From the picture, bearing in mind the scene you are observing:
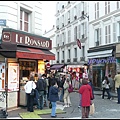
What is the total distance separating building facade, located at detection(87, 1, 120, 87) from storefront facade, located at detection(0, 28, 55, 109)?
1087 centimetres

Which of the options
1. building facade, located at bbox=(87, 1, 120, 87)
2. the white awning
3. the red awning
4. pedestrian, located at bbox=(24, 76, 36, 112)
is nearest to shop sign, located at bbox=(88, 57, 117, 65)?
building facade, located at bbox=(87, 1, 120, 87)

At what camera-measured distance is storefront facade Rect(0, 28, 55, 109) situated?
11008 millimetres

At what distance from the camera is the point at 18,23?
13.0 meters

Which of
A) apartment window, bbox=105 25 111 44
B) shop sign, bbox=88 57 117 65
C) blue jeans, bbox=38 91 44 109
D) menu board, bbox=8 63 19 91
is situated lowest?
blue jeans, bbox=38 91 44 109

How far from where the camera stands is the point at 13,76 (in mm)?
12086

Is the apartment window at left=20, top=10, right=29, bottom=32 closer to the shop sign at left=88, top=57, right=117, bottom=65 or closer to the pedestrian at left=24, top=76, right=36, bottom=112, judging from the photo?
the pedestrian at left=24, top=76, right=36, bottom=112

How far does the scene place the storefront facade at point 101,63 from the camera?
77.8ft

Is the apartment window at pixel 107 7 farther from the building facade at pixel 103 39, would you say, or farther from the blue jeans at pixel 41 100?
the blue jeans at pixel 41 100

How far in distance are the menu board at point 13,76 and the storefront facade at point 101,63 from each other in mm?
12812

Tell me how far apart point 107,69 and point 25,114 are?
15969 millimetres

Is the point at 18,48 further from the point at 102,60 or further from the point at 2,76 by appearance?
the point at 102,60

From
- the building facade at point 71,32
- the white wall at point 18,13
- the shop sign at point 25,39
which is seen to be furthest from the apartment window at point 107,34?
the white wall at point 18,13

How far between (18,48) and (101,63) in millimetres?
15459

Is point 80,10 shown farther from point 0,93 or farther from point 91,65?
point 0,93
